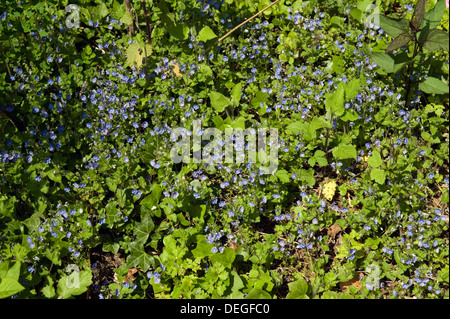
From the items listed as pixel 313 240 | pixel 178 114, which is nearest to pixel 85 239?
pixel 178 114

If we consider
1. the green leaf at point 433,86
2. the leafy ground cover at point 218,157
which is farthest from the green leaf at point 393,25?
the green leaf at point 433,86

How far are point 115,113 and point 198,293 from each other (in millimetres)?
1652

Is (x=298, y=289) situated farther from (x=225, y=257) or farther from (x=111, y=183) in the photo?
(x=111, y=183)

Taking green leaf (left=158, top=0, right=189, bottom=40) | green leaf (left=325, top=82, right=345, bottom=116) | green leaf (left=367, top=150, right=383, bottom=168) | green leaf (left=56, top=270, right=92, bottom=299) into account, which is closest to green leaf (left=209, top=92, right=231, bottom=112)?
green leaf (left=158, top=0, right=189, bottom=40)

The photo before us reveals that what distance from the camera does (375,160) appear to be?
374 cm

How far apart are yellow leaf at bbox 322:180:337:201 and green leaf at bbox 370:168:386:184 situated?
0.33 metres

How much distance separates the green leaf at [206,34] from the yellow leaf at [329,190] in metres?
1.62

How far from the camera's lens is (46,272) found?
3.38 m

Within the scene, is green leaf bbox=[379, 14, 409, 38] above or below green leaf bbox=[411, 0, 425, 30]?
below

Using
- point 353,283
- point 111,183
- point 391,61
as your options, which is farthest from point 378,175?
point 111,183

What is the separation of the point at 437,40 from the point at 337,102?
87 cm

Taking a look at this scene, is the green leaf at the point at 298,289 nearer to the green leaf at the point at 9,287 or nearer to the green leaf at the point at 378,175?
the green leaf at the point at 378,175

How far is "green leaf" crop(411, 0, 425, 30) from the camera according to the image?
3735 mm

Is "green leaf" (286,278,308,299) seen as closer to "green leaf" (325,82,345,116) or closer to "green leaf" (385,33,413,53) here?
"green leaf" (325,82,345,116)
